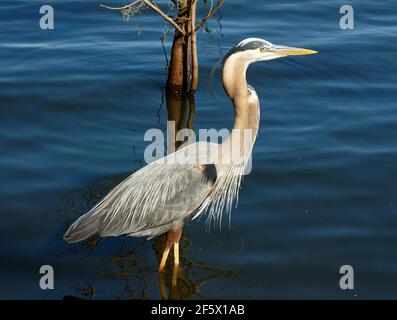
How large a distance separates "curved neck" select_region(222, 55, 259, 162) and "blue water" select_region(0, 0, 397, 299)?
1.13 m

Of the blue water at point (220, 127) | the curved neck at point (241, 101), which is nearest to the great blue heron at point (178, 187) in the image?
the curved neck at point (241, 101)

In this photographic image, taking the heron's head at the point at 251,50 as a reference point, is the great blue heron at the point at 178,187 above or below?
below

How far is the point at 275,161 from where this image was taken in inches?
326

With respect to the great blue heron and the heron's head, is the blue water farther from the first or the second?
the heron's head

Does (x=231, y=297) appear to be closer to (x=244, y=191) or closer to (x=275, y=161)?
(x=244, y=191)

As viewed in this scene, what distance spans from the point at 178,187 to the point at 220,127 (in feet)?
9.41

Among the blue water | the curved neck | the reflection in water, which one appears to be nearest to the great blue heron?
the curved neck

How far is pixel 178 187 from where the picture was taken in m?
6.41

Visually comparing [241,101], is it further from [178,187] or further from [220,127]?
[220,127]

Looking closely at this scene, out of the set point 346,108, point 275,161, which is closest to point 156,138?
point 275,161

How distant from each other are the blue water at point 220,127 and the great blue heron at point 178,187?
17.7 inches

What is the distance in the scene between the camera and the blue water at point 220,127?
654 centimetres

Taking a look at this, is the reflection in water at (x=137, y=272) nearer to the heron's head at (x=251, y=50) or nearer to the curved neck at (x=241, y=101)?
the curved neck at (x=241, y=101)
